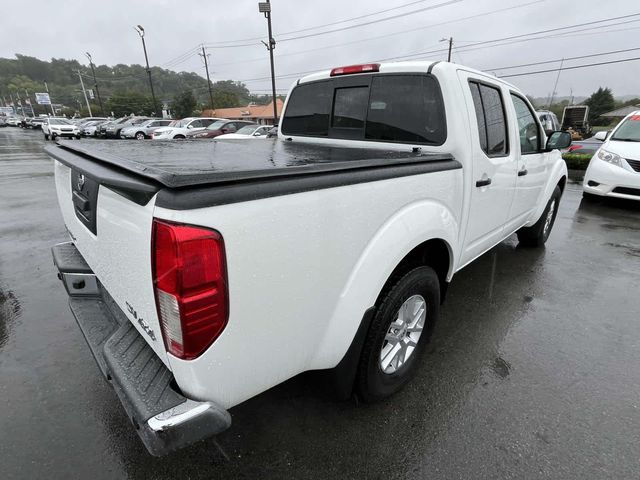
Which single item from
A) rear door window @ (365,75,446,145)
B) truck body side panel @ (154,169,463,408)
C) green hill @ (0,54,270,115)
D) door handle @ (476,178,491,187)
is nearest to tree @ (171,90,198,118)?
green hill @ (0,54,270,115)

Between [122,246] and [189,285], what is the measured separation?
46cm

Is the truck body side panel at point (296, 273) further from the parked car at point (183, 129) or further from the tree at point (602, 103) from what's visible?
the tree at point (602, 103)

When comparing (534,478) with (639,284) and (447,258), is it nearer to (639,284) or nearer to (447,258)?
(447,258)

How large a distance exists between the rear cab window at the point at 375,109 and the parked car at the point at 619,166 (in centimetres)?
628

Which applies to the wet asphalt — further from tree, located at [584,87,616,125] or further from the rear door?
tree, located at [584,87,616,125]

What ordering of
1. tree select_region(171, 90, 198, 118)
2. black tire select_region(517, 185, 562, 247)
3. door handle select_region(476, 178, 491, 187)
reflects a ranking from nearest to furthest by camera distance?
door handle select_region(476, 178, 491, 187), black tire select_region(517, 185, 562, 247), tree select_region(171, 90, 198, 118)

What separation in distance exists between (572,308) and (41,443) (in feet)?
13.9

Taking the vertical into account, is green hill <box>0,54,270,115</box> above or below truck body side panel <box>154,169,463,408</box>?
above

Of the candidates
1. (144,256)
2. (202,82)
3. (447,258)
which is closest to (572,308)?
(447,258)

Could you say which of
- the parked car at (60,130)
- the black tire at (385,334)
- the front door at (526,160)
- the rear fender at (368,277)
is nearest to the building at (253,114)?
the parked car at (60,130)

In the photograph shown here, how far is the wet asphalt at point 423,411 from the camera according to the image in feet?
6.22

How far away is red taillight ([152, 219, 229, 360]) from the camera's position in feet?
3.87

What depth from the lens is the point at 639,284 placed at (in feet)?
13.3

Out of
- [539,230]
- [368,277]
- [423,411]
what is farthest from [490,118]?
[539,230]
